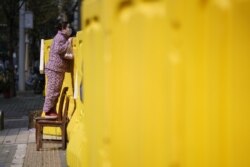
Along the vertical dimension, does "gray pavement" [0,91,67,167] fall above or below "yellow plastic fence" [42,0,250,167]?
below

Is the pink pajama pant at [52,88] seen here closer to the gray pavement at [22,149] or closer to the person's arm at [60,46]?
the person's arm at [60,46]

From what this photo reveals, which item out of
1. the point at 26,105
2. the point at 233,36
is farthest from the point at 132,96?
the point at 26,105

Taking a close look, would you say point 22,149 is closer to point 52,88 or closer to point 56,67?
point 52,88

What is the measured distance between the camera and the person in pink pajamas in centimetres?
838

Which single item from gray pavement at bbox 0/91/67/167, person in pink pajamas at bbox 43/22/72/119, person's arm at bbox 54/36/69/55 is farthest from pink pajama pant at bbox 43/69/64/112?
gray pavement at bbox 0/91/67/167

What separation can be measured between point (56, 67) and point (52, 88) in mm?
352

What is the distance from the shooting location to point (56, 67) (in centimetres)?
855

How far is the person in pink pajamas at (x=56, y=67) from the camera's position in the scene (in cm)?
838

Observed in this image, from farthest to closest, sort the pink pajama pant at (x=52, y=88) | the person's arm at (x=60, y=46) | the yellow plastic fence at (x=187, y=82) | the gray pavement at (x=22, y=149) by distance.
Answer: the pink pajama pant at (x=52, y=88)
the person's arm at (x=60, y=46)
the gray pavement at (x=22, y=149)
the yellow plastic fence at (x=187, y=82)

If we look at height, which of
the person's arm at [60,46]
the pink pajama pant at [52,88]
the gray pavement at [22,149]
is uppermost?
the person's arm at [60,46]

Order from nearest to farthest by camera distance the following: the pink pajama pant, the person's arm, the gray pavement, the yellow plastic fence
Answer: the yellow plastic fence
the gray pavement
the person's arm
the pink pajama pant

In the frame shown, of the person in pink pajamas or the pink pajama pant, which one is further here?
the pink pajama pant

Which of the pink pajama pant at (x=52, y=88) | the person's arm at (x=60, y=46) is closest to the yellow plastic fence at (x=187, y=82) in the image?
the person's arm at (x=60, y=46)

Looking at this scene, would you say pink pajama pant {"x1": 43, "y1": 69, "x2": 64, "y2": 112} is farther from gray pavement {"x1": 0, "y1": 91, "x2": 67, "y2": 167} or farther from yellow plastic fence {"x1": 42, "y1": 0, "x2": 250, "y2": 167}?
yellow plastic fence {"x1": 42, "y1": 0, "x2": 250, "y2": 167}
